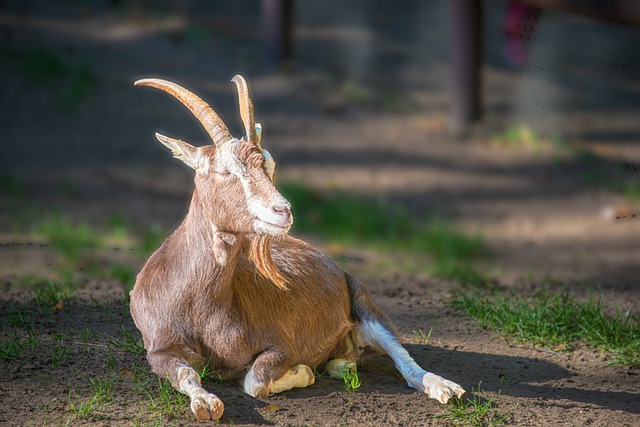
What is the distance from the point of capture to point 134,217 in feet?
28.0

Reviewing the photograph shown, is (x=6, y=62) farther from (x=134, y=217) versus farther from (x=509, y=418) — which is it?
(x=509, y=418)

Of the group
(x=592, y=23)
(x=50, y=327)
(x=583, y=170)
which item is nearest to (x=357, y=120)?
(x=583, y=170)

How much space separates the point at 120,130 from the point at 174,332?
6190 millimetres

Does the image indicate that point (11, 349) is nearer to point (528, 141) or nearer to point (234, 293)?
point (234, 293)

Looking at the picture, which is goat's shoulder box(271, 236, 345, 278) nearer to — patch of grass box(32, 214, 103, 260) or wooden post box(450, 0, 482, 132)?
patch of grass box(32, 214, 103, 260)

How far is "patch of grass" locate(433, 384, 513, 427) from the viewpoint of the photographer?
13.6ft

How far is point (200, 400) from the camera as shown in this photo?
3.88m

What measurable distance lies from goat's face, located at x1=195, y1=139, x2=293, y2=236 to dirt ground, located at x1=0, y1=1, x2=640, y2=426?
32.7 inches

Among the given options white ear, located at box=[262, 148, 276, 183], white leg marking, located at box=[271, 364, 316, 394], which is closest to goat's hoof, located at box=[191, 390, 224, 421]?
white leg marking, located at box=[271, 364, 316, 394]

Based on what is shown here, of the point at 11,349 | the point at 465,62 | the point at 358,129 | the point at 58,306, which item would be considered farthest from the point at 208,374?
the point at 465,62

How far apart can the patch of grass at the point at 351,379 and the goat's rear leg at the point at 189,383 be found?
0.71m

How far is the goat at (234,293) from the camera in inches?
156

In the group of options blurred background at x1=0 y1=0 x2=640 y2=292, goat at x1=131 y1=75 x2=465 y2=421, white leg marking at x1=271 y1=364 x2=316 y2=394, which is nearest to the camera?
goat at x1=131 y1=75 x2=465 y2=421

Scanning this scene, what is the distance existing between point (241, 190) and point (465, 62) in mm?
6492
